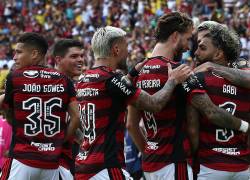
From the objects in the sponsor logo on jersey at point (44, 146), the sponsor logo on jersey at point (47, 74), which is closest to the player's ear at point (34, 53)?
the sponsor logo on jersey at point (47, 74)

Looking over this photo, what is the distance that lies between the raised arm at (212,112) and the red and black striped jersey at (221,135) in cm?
12

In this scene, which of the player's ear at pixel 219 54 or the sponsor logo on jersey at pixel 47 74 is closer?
the player's ear at pixel 219 54

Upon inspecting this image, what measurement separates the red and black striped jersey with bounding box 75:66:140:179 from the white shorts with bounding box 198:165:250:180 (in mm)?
759

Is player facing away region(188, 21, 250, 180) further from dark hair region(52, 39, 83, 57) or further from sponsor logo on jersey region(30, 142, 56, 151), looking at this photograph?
dark hair region(52, 39, 83, 57)

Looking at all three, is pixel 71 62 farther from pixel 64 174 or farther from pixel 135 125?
pixel 135 125

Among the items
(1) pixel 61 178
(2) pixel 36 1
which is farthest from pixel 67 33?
(1) pixel 61 178

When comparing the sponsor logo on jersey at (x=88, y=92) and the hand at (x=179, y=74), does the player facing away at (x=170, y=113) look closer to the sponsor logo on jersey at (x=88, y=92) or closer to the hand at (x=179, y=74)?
the hand at (x=179, y=74)

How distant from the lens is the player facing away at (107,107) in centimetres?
635

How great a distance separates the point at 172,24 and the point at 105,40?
25.5 inches

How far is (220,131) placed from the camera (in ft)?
21.5

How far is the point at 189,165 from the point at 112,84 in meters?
1.06

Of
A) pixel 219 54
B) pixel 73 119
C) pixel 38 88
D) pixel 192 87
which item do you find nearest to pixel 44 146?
pixel 73 119

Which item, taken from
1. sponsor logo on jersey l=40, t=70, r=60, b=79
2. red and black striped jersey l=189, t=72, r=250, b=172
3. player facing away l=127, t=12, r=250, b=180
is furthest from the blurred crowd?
Result: red and black striped jersey l=189, t=72, r=250, b=172

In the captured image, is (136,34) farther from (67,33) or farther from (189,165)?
(189,165)
